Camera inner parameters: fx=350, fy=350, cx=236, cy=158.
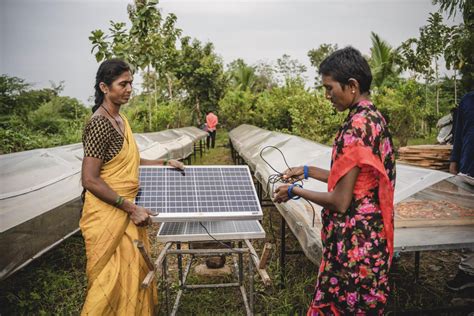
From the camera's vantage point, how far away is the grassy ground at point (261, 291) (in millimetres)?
3422

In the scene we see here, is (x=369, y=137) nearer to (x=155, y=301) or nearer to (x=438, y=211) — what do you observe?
(x=438, y=211)

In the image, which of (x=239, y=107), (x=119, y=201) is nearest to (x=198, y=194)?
(x=119, y=201)

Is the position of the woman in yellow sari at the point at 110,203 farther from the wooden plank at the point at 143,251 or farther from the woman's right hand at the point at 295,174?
the woman's right hand at the point at 295,174

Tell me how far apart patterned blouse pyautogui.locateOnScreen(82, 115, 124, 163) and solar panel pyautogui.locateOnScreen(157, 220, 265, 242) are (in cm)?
79

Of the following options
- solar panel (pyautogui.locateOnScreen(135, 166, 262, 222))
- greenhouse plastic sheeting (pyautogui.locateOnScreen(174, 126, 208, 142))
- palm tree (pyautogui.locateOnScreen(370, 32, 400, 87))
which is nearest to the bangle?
solar panel (pyautogui.locateOnScreen(135, 166, 262, 222))

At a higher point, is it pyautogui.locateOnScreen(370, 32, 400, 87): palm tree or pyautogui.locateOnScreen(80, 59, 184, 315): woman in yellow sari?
pyautogui.locateOnScreen(370, 32, 400, 87): palm tree

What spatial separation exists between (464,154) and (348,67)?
2.69m

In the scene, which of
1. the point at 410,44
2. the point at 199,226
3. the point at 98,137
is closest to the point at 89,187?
the point at 98,137

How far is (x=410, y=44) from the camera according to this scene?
19531 mm

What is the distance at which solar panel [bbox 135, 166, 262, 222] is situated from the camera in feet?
7.92

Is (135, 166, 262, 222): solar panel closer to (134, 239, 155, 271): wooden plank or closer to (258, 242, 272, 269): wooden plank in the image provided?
(134, 239, 155, 271): wooden plank

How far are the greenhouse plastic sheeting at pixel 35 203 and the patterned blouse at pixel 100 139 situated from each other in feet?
4.01

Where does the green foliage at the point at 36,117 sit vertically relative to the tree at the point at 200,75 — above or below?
below

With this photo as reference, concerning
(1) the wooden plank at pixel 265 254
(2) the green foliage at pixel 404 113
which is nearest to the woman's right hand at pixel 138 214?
(1) the wooden plank at pixel 265 254
